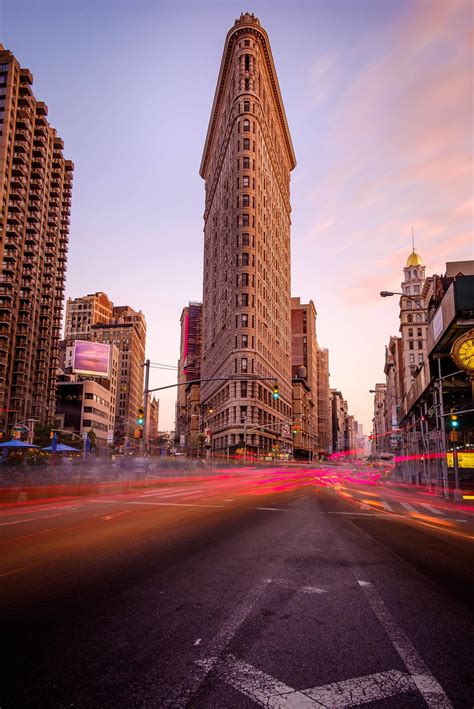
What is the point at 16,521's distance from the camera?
11906 millimetres

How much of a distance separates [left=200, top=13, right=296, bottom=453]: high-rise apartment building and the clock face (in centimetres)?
4800

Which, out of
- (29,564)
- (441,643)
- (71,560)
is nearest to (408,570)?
(441,643)

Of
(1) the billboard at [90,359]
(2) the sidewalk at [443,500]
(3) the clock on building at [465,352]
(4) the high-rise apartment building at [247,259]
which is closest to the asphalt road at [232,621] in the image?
(2) the sidewalk at [443,500]

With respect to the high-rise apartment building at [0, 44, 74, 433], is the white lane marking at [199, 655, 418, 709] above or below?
below

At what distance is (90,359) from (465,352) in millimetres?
102505

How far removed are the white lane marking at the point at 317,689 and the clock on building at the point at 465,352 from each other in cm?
2389

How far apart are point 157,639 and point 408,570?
15.0ft

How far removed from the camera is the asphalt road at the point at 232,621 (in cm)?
315

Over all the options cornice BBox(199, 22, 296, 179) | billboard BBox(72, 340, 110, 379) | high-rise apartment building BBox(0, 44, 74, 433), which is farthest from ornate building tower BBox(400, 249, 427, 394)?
high-rise apartment building BBox(0, 44, 74, 433)

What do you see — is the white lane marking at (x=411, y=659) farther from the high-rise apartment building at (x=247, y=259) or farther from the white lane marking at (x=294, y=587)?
the high-rise apartment building at (x=247, y=259)

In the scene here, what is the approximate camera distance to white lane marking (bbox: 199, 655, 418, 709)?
9.84 feet

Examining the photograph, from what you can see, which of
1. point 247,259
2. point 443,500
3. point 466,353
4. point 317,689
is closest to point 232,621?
point 317,689

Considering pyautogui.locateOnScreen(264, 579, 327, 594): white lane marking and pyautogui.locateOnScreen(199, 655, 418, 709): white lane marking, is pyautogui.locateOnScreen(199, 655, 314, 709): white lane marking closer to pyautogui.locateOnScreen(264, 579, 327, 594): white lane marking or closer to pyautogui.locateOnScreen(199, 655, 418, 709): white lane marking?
pyautogui.locateOnScreen(199, 655, 418, 709): white lane marking

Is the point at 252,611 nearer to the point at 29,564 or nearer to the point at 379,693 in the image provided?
the point at 379,693
